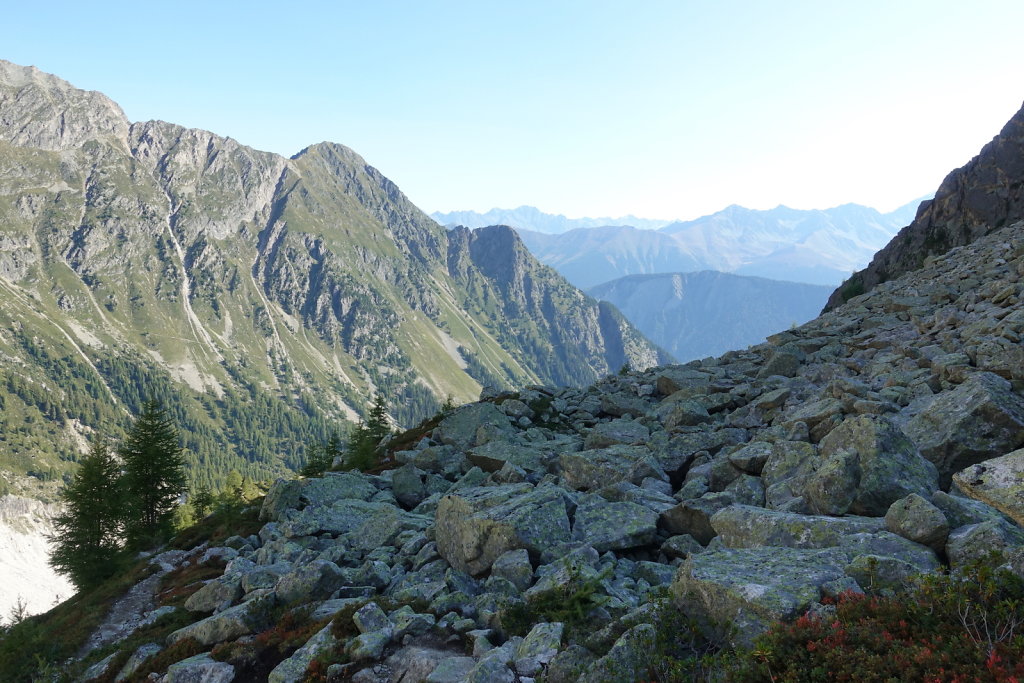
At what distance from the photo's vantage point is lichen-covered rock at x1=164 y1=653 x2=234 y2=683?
13.5 m

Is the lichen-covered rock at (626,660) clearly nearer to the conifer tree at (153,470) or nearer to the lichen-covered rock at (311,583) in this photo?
the lichen-covered rock at (311,583)

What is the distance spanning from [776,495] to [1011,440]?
6249 mm

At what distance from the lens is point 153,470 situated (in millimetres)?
55250

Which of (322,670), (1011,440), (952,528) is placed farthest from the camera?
(1011,440)

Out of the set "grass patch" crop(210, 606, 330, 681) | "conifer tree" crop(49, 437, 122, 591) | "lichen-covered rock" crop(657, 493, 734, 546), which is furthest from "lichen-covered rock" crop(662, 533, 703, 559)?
"conifer tree" crop(49, 437, 122, 591)

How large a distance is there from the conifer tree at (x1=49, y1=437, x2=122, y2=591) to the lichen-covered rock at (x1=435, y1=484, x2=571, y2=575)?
129ft

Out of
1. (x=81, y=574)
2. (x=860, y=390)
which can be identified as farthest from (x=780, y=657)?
(x=81, y=574)

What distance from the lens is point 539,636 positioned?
35.9 feet

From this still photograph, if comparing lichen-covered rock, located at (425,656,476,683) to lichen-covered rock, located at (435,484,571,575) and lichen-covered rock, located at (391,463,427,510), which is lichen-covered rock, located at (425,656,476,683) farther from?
lichen-covered rock, located at (391,463,427,510)

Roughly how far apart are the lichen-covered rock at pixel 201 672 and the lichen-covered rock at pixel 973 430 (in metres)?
19.3

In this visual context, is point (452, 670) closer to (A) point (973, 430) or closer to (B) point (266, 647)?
(B) point (266, 647)

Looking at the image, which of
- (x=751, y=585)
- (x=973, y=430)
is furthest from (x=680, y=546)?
(x=973, y=430)

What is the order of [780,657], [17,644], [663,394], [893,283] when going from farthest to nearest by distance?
[893,283] < [663,394] < [17,644] < [780,657]

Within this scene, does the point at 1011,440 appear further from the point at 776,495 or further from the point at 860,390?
the point at 860,390
